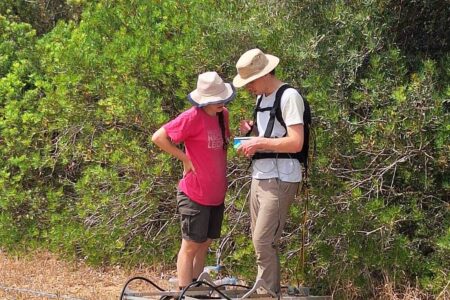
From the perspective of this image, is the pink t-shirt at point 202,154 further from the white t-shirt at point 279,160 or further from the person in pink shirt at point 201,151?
the white t-shirt at point 279,160

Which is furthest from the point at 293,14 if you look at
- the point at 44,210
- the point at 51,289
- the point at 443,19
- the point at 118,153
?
the point at 44,210

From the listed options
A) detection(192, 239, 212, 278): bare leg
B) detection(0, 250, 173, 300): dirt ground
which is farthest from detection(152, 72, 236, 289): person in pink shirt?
detection(0, 250, 173, 300): dirt ground

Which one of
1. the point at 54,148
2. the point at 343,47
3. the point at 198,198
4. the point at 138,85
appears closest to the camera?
the point at 198,198

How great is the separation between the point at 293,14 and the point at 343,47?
1.93ft

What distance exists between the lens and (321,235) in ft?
21.2

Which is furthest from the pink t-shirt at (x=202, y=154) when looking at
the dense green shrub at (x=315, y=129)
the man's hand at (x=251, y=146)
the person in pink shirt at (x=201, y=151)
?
the dense green shrub at (x=315, y=129)

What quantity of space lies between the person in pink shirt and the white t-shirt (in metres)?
0.38

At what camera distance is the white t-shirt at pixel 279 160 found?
17.2 feet

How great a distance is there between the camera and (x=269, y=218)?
17.6 feet

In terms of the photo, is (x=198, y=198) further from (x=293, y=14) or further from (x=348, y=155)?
(x=293, y=14)

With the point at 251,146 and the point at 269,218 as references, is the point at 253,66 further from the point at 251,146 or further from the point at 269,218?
the point at 269,218

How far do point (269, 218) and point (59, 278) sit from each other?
3398 millimetres

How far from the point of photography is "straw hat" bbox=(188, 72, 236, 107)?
5646mm

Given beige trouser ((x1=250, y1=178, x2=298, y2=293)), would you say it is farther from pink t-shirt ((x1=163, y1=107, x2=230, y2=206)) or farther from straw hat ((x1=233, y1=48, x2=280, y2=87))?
straw hat ((x1=233, y1=48, x2=280, y2=87))
